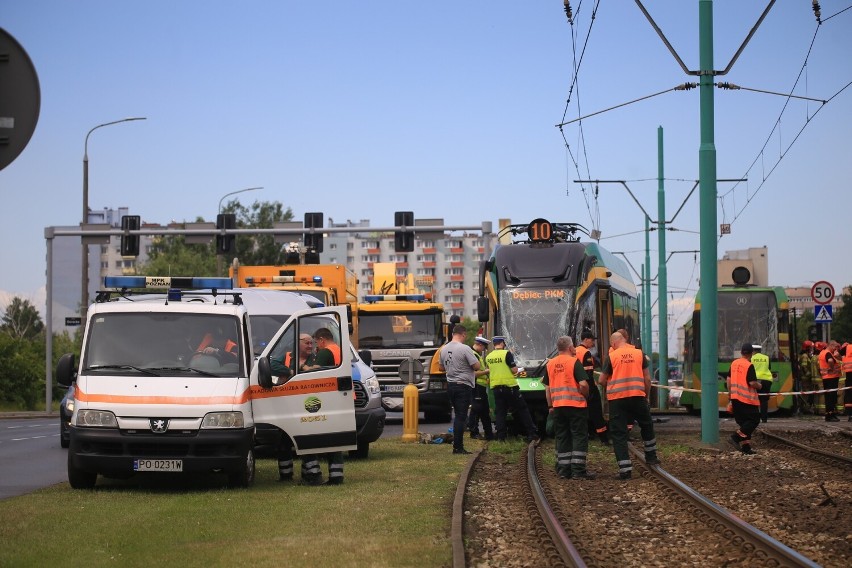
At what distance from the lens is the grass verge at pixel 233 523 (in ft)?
31.7

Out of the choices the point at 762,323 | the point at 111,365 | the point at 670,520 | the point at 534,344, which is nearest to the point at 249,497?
the point at 111,365

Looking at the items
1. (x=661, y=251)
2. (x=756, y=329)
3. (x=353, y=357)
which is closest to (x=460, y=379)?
(x=353, y=357)

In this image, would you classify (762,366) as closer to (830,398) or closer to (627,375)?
(830,398)

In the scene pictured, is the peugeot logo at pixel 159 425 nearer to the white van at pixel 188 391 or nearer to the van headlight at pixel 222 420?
the white van at pixel 188 391

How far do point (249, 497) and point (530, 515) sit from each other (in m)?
3.21

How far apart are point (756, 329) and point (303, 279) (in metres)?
11.7

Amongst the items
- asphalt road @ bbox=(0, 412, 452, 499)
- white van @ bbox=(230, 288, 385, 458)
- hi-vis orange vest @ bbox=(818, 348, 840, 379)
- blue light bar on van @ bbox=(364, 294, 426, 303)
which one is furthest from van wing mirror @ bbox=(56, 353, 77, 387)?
hi-vis orange vest @ bbox=(818, 348, 840, 379)

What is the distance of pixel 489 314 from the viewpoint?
23.5m

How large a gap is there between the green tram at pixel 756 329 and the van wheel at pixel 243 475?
2018 centimetres

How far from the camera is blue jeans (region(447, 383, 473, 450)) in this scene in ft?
63.9

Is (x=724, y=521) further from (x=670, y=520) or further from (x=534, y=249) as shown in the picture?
(x=534, y=249)

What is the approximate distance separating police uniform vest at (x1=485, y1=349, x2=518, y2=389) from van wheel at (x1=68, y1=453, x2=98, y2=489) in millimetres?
8147

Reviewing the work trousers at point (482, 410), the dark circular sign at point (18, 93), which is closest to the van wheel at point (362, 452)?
the work trousers at point (482, 410)

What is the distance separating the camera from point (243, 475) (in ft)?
46.8
